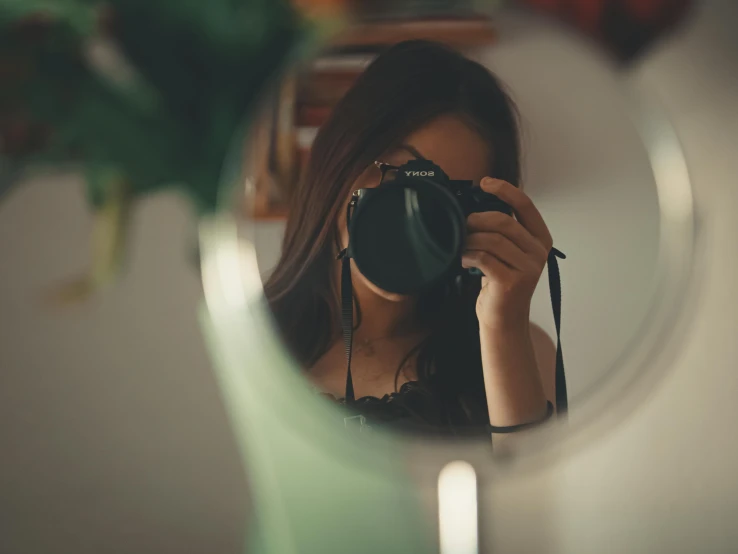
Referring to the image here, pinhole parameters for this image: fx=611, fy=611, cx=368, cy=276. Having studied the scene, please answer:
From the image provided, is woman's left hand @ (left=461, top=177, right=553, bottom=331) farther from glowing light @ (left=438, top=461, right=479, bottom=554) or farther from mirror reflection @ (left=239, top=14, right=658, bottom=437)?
glowing light @ (left=438, top=461, right=479, bottom=554)

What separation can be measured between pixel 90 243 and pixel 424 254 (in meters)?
0.35

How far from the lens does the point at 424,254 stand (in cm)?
43

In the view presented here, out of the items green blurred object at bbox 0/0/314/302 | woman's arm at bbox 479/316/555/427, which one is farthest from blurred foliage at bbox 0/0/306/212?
woman's arm at bbox 479/316/555/427

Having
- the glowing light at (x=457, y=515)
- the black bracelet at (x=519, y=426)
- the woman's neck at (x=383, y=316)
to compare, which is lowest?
the glowing light at (x=457, y=515)

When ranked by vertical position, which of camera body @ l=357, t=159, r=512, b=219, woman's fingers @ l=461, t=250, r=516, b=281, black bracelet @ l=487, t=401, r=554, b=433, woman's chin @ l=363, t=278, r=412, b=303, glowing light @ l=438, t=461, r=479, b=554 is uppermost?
camera body @ l=357, t=159, r=512, b=219

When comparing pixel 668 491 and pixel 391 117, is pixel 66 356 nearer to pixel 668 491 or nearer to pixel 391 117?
pixel 391 117

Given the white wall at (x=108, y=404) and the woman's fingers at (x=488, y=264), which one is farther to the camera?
the white wall at (x=108, y=404)

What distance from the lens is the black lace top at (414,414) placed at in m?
0.49

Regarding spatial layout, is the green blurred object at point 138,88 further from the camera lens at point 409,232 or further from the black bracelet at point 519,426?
the black bracelet at point 519,426

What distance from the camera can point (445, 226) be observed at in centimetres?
43

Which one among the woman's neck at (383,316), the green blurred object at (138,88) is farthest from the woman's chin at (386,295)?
the green blurred object at (138,88)

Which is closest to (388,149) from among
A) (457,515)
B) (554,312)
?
(554,312)

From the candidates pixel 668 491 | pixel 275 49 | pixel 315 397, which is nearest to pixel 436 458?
pixel 315 397

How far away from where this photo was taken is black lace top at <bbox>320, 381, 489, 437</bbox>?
49cm
